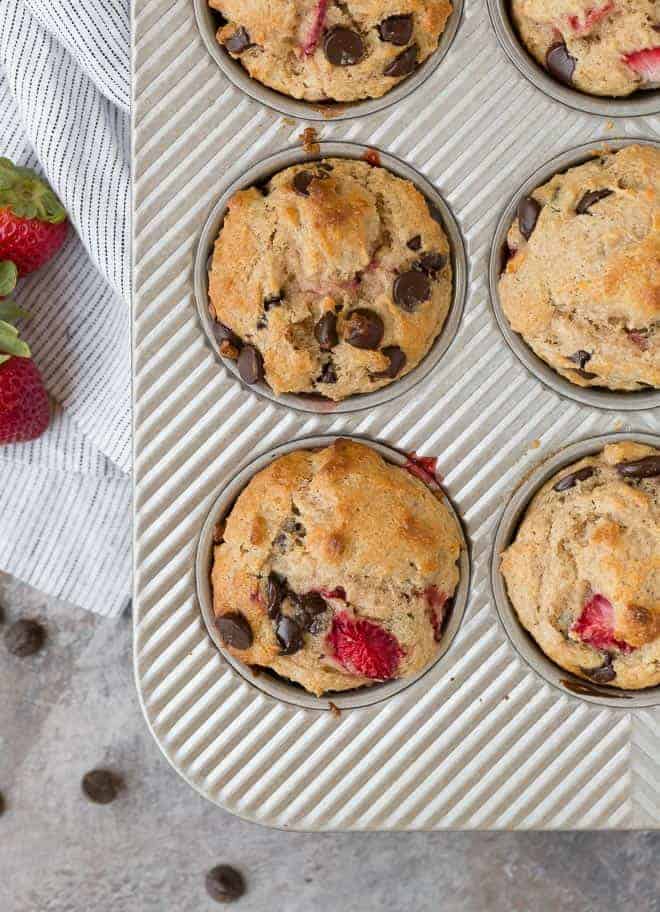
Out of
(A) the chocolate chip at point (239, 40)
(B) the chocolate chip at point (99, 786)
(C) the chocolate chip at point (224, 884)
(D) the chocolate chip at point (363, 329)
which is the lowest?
(C) the chocolate chip at point (224, 884)

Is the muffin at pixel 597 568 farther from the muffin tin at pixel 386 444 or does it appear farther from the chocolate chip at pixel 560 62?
the chocolate chip at pixel 560 62

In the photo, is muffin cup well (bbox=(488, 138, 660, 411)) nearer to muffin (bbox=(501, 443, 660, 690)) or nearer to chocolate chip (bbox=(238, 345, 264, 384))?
muffin (bbox=(501, 443, 660, 690))

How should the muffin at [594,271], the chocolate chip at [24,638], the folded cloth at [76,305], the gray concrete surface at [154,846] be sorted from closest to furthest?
the muffin at [594,271], the folded cloth at [76,305], the gray concrete surface at [154,846], the chocolate chip at [24,638]

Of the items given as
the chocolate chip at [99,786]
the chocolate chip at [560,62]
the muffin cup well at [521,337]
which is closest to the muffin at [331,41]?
the chocolate chip at [560,62]

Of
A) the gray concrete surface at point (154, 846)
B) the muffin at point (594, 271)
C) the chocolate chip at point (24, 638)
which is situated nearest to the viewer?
the muffin at point (594, 271)

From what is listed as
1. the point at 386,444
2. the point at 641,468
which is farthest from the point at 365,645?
the point at 641,468

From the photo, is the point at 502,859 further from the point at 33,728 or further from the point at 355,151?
the point at 355,151

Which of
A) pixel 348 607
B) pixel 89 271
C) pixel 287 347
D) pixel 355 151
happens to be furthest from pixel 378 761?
pixel 89 271
